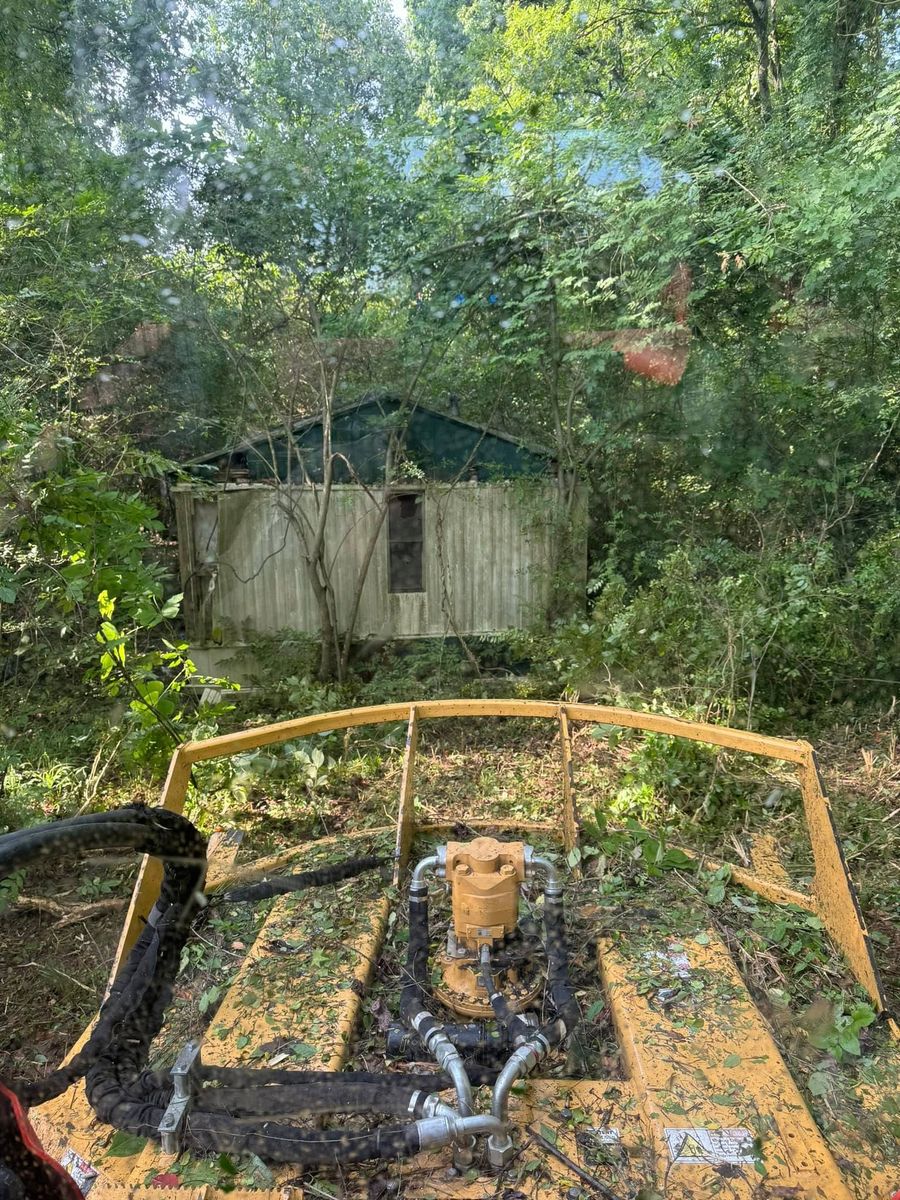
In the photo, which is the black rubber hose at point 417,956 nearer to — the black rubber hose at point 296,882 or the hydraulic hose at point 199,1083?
the hydraulic hose at point 199,1083

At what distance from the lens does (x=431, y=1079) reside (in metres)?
1.51

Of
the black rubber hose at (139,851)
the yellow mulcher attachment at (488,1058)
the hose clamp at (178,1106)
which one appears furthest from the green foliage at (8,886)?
the hose clamp at (178,1106)

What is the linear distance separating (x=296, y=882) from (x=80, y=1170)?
1140mm

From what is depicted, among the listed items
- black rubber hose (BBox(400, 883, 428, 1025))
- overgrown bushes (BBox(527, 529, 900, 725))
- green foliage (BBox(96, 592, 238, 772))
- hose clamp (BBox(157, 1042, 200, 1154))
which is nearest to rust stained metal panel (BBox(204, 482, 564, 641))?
overgrown bushes (BBox(527, 529, 900, 725))

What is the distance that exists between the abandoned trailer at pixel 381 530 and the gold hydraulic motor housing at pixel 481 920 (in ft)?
16.9

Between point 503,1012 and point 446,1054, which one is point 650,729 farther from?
point 446,1054

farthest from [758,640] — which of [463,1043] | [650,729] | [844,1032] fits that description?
[463,1043]

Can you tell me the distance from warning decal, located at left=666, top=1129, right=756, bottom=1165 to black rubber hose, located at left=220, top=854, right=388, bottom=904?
1406 millimetres

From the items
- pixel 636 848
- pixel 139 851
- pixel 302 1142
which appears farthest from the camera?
pixel 636 848

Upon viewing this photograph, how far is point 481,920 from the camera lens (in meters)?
1.85

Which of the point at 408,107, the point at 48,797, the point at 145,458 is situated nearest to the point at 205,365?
the point at 145,458

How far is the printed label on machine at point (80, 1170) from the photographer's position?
1325 mm

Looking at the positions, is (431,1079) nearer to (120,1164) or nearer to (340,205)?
(120,1164)

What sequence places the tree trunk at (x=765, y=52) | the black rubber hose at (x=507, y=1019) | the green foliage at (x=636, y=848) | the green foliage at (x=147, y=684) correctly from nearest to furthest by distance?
the black rubber hose at (x=507, y=1019) < the green foliage at (x=636, y=848) < the green foliage at (x=147, y=684) < the tree trunk at (x=765, y=52)
